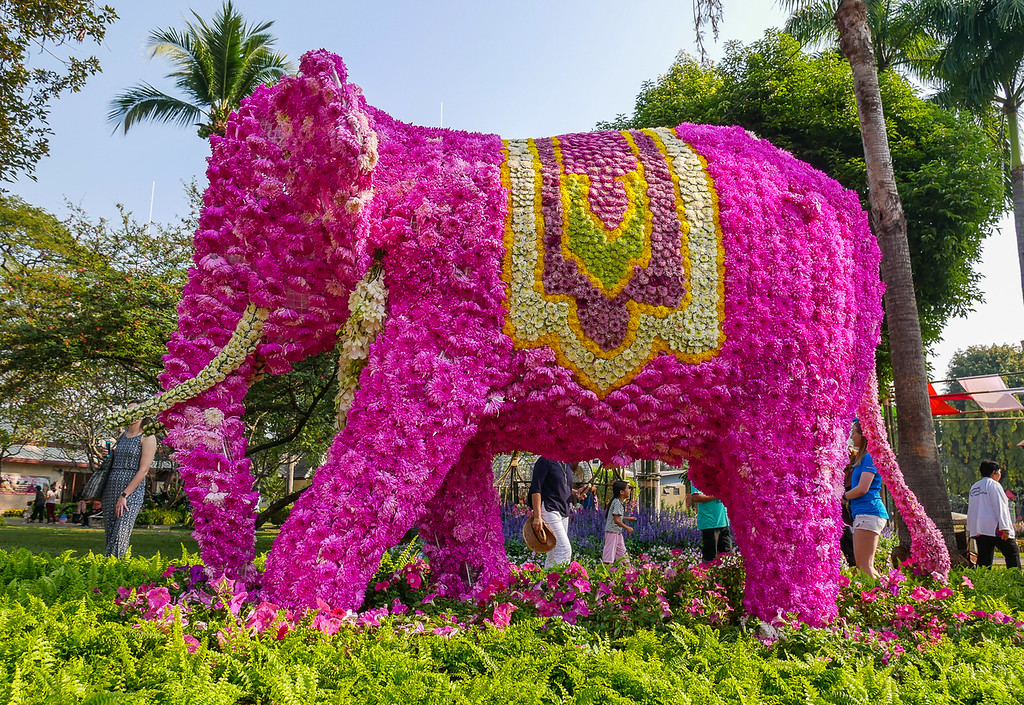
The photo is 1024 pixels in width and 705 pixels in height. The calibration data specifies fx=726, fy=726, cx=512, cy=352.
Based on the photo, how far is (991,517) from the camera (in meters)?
7.95

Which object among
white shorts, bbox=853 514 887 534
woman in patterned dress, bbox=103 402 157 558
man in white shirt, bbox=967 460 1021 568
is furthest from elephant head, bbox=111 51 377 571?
man in white shirt, bbox=967 460 1021 568

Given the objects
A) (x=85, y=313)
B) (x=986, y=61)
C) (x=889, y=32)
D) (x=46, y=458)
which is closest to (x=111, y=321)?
(x=85, y=313)

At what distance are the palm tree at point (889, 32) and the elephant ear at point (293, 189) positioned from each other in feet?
36.7

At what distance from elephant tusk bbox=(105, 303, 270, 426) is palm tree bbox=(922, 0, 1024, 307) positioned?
14.7m

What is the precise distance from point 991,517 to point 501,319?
303 inches

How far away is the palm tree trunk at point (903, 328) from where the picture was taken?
6715 mm

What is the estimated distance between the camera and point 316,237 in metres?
2.69

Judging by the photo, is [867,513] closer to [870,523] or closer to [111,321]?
[870,523]

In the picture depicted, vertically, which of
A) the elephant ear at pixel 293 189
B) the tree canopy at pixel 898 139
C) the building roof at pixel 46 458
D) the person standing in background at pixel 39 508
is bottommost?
the person standing in background at pixel 39 508

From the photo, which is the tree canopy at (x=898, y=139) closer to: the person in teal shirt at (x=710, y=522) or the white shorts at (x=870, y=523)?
the person in teal shirt at (x=710, y=522)

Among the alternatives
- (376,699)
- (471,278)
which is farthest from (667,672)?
(471,278)

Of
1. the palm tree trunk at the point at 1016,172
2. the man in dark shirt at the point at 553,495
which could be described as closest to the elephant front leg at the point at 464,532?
the man in dark shirt at the point at 553,495

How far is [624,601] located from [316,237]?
7.05ft

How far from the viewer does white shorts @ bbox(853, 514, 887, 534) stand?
5.13 meters
